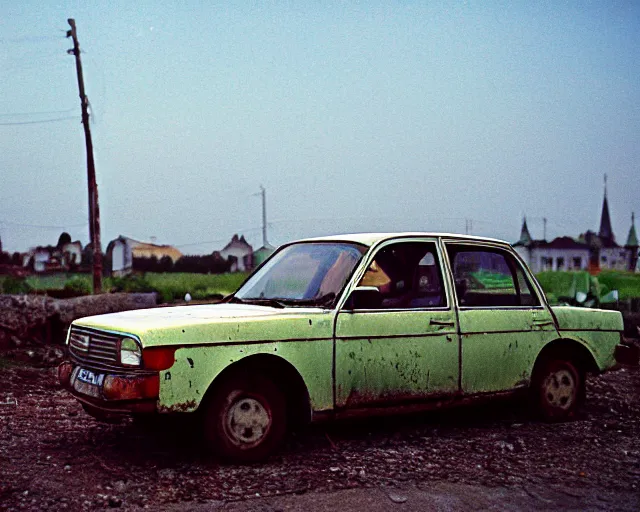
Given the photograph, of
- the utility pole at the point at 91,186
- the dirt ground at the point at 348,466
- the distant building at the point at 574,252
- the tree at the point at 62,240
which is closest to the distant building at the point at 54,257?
the tree at the point at 62,240

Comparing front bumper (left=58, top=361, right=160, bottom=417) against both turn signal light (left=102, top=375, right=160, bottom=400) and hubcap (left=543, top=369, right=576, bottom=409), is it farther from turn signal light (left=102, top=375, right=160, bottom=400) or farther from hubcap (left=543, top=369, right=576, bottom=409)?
hubcap (left=543, top=369, right=576, bottom=409)

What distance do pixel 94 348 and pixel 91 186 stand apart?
22531 millimetres

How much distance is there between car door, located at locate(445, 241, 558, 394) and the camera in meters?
6.81

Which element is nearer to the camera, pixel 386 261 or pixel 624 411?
pixel 386 261

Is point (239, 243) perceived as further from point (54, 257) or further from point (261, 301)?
point (261, 301)

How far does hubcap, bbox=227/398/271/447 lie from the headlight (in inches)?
28.8

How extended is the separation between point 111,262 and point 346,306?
3779 centimetres

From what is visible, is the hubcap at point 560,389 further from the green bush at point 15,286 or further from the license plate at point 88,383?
the green bush at point 15,286

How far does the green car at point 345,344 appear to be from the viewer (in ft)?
18.0

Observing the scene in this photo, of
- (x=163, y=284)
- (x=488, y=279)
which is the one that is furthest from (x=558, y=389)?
(x=163, y=284)

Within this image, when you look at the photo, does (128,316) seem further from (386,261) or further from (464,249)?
(464,249)

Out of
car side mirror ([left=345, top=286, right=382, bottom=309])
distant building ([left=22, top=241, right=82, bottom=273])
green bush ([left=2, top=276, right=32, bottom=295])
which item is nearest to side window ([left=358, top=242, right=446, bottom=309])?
car side mirror ([left=345, top=286, right=382, bottom=309])

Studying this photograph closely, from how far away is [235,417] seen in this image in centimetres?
565

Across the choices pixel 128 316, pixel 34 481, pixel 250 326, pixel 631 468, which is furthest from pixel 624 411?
pixel 34 481
